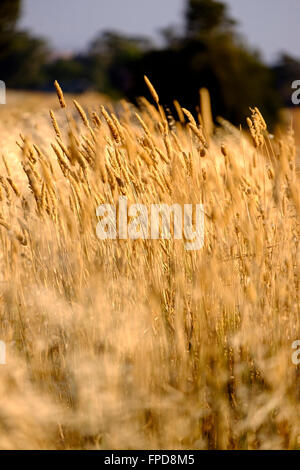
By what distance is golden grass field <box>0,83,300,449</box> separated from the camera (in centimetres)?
141

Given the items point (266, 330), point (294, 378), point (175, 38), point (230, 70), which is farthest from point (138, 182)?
point (175, 38)

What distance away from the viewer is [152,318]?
5.16 feet

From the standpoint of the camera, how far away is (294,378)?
5.06ft

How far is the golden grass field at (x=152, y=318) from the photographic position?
1408 millimetres

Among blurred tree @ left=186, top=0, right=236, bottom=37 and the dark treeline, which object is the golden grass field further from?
blurred tree @ left=186, top=0, right=236, bottom=37

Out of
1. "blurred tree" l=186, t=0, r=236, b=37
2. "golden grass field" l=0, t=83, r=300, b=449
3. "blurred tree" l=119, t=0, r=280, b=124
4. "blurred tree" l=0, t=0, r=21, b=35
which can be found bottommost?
"golden grass field" l=0, t=83, r=300, b=449

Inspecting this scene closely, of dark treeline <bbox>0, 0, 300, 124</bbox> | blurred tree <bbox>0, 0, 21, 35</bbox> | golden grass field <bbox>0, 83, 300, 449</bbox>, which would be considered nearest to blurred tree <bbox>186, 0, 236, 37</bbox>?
dark treeline <bbox>0, 0, 300, 124</bbox>

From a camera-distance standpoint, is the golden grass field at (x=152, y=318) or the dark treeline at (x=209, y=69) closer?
the golden grass field at (x=152, y=318)

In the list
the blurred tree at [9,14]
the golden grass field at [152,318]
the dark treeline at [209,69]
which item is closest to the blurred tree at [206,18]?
the dark treeline at [209,69]

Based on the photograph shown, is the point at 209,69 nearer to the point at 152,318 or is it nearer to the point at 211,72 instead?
the point at 211,72

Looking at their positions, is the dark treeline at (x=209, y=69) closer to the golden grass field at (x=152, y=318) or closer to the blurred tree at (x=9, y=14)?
the golden grass field at (x=152, y=318)

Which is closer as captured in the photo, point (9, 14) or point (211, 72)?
point (211, 72)

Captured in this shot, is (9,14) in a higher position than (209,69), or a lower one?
higher

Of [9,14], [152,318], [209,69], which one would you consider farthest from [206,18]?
[9,14]
